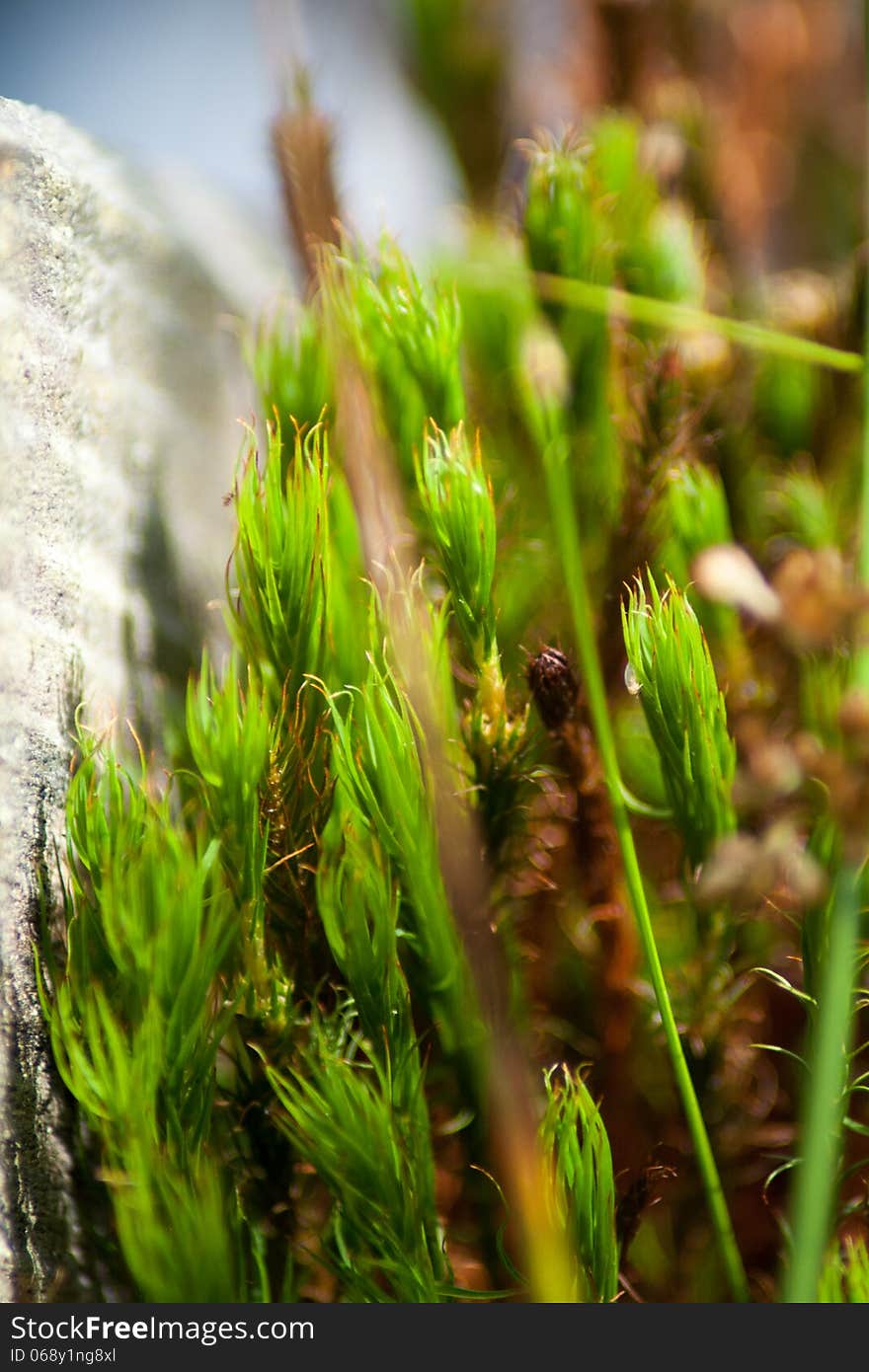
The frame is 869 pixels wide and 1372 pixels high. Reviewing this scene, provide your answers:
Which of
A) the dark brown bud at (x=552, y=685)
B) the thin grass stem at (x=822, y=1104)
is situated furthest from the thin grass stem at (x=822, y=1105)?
the dark brown bud at (x=552, y=685)

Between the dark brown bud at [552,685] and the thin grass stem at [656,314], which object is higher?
the thin grass stem at [656,314]

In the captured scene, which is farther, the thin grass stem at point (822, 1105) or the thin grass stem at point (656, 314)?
the thin grass stem at point (656, 314)

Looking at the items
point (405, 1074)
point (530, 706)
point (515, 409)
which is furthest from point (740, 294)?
point (405, 1074)

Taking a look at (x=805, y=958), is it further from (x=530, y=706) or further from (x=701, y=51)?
(x=701, y=51)

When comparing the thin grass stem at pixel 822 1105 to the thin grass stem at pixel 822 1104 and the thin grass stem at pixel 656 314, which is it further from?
the thin grass stem at pixel 656 314

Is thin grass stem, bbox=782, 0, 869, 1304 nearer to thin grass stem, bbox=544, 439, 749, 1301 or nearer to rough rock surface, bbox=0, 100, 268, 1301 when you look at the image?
thin grass stem, bbox=544, 439, 749, 1301

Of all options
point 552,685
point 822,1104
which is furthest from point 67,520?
point 822,1104
